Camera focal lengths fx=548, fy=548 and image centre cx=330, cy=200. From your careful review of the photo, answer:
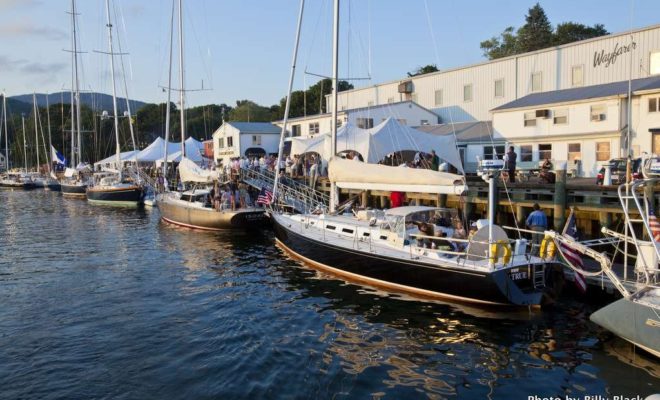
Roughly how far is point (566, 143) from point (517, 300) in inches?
751

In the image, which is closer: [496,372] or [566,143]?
[496,372]

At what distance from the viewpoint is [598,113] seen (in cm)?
2992

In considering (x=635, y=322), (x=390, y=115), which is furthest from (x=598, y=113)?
(x=635, y=322)

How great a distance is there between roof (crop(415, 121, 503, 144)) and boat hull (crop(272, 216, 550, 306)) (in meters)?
16.9

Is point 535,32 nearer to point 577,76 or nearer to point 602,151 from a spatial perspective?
point 577,76

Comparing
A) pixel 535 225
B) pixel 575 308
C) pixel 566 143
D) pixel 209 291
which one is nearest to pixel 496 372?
pixel 575 308

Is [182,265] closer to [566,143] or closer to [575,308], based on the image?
[575,308]

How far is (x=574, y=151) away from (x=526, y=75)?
13015 millimetres

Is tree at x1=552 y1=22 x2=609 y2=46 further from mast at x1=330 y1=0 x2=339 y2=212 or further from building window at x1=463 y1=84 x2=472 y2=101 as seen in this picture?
mast at x1=330 y1=0 x2=339 y2=212

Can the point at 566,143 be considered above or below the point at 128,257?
above

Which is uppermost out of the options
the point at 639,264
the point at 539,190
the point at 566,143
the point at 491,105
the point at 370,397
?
the point at 491,105

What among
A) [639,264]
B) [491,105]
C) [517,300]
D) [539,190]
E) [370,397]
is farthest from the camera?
[491,105]

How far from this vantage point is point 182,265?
22547 mm

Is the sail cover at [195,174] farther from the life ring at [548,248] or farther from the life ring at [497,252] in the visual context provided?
the life ring at [548,248]
